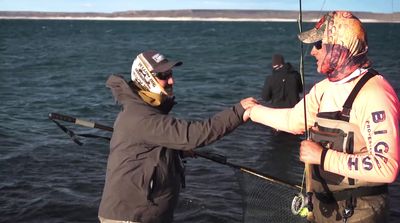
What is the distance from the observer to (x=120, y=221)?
4.39 metres

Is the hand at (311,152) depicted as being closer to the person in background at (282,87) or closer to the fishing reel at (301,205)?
the fishing reel at (301,205)

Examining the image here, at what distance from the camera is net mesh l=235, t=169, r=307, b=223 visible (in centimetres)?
527

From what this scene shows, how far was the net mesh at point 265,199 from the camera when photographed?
5.27 m

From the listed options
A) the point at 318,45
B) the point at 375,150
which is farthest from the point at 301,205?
the point at 318,45

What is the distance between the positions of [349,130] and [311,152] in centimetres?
31

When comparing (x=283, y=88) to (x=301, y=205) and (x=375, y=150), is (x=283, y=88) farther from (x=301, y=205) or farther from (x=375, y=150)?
(x=375, y=150)

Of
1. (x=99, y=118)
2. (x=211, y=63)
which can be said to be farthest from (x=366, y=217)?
(x=211, y=63)

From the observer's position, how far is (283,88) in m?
13.8

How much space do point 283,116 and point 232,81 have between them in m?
26.7

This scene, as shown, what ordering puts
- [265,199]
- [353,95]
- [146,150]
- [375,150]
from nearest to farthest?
[375,150] < [353,95] < [146,150] < [265,199]

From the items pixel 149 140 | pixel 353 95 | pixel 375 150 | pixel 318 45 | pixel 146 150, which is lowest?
pixel 146 150

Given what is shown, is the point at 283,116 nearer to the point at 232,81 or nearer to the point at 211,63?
the point at 232,81

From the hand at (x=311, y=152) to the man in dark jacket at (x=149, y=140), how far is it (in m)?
0.70

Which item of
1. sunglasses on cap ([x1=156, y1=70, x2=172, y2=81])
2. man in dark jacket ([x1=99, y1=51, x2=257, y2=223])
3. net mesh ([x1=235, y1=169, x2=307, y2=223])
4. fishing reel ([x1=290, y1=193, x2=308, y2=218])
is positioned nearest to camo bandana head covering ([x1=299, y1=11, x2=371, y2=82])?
man in dark jacket ([x1=99, y1=51, x2=257, y2=223])
